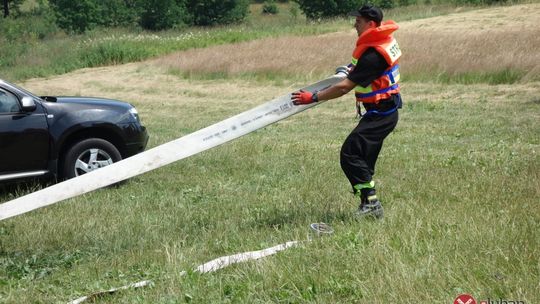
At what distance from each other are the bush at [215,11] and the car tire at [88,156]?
191 ft

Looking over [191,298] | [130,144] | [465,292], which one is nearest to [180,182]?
[130,144]

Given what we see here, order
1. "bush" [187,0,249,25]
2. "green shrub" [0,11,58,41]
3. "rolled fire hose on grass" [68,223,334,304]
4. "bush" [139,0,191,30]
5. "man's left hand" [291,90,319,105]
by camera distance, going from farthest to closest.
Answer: "bush" [187,0,249,25], "bush" [139,0,191,30], "green shrub" [0,11,58,41], "man's left hand" [291,90,319,105], "rolled fire hose on grass" [68,223,334,304]

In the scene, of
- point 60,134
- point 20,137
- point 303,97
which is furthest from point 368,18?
point 20,137

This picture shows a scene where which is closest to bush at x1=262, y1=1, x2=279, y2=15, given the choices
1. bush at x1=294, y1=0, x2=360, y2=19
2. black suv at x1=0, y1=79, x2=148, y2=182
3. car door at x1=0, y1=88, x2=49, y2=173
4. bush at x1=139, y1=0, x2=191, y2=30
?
bush at x1=294, y1=0, x2=360, y2=19

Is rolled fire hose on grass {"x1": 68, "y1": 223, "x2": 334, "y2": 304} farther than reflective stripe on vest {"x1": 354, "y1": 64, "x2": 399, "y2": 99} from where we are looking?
No

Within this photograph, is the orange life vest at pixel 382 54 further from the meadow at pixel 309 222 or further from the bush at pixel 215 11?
the bush at pixel 215 11

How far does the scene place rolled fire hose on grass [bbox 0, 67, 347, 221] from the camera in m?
4.95

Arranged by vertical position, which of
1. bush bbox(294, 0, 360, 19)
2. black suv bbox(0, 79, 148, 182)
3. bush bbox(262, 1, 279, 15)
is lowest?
bush bbox(262, 1, 279, 15)

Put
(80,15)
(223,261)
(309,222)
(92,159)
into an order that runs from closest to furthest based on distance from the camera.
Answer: (223,261), (309,222), (92,159), (80,15)

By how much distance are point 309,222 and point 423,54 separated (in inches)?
625

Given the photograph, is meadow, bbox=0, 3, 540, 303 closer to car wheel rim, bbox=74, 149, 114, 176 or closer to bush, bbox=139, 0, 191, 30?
car wheel rim, bbox=74, 149, 114, 176

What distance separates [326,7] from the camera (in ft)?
205

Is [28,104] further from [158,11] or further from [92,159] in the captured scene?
[158,11]

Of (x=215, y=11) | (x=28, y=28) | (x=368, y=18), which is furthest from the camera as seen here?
(x=215, y=11)
